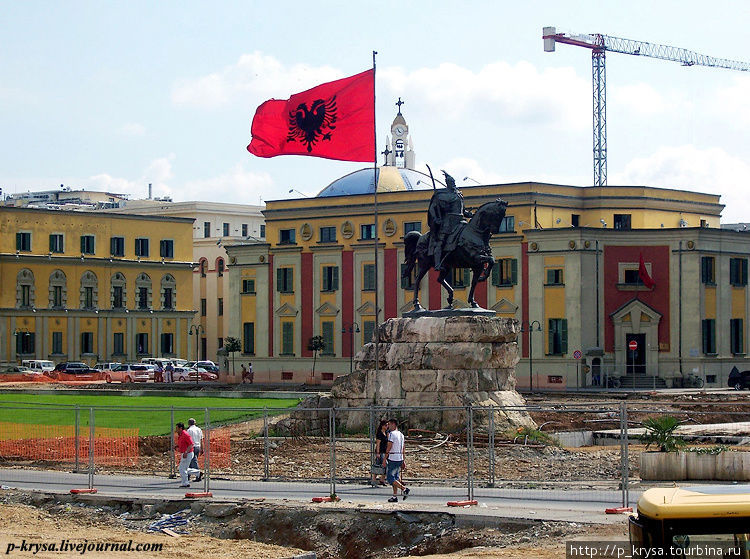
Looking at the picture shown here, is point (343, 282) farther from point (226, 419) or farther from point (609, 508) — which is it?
point (609, 508)

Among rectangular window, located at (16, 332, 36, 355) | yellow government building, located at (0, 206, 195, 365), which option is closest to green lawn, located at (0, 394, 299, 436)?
rectangular window, located at (16, 332, 36, 355)

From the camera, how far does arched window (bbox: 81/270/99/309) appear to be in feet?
356

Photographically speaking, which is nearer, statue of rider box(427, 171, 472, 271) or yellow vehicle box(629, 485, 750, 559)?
yellow vehicle box(629, 485, 750, 559)

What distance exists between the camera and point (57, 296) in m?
107

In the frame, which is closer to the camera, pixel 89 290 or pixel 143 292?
pixel 89 290

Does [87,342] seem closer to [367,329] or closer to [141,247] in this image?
[141,247]

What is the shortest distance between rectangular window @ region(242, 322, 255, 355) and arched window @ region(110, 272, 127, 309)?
54.2 feet

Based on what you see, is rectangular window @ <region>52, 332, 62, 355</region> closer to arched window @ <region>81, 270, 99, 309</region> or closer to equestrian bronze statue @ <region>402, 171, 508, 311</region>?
arched window @ <region>81, 270, 99, 309</region>

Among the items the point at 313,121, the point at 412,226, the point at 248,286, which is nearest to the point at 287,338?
the point at 248,286

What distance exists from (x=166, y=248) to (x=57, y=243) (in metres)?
10.5

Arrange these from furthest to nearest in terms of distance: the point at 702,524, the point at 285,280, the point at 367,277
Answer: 1. the point at 285,280
2. the point at 367,277
3. the point at 702,524

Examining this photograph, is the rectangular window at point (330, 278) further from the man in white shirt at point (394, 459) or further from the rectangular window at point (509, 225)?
the man in white shirt at point (394, 459)

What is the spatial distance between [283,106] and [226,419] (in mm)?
13611

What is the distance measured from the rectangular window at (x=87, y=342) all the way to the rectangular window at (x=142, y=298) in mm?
5340
